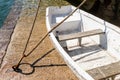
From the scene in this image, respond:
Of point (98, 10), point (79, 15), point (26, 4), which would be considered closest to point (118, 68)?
point (79, 15)

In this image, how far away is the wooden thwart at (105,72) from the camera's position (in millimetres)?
4566

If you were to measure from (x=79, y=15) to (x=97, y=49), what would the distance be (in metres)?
1.74

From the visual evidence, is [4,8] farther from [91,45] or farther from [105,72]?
[105,72]

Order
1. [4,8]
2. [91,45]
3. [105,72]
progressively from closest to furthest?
1. [105,72]
2. [91,45]
3. [4,8]

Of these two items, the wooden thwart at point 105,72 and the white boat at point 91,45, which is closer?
the wooden thwart at point 105,72

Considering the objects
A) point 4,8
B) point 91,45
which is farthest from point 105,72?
point 4,8

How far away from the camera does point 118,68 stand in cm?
496

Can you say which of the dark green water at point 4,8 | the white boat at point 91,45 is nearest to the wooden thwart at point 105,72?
the white boat at point 91,45

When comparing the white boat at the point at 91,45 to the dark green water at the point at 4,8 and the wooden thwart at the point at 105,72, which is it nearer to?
the wooden thwart at the point at 105,72

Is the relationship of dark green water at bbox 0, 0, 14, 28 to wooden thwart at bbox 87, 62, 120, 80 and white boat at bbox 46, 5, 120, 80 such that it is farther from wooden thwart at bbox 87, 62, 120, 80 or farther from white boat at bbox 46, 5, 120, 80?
wooden thwart at bbox 87, 62, 120, 80

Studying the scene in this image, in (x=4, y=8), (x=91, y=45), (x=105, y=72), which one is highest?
(x=105, y=72)

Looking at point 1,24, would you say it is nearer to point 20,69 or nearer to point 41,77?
point 20,69

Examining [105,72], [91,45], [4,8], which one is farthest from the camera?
[4,8]

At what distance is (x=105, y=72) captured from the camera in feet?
15.6
